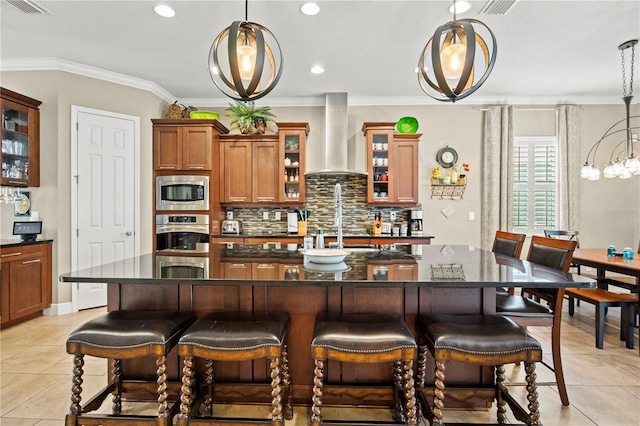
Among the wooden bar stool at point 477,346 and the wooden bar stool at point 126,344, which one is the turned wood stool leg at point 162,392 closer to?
the wooden bar stool at point 126,344

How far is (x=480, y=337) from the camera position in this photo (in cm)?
150

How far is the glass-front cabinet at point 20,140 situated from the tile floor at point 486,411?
160cm

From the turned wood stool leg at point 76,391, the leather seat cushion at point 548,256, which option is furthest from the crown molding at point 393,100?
the turned wood stool leg at point 76,391

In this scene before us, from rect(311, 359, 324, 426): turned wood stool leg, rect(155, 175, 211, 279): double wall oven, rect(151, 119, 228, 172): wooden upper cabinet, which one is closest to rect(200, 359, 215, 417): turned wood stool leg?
rect(311, 359, 324, 426): turned wood stool leg

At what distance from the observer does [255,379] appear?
2.01 m

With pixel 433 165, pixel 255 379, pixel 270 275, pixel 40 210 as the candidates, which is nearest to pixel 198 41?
pixel 40 210

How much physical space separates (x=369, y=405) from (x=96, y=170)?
4030 millimetres

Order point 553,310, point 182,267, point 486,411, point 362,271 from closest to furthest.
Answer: point 362,271 → point 182,267 → point 486,411 → point 553,310

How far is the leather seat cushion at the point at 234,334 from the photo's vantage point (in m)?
1.49

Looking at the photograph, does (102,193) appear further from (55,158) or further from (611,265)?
(611,265)

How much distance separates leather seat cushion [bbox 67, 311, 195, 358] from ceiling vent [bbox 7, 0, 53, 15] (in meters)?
2.89

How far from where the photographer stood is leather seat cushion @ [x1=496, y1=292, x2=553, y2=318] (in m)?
2.13

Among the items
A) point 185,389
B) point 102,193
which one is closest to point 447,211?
point 185,389

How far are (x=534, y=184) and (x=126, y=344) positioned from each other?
5585 millimetres
